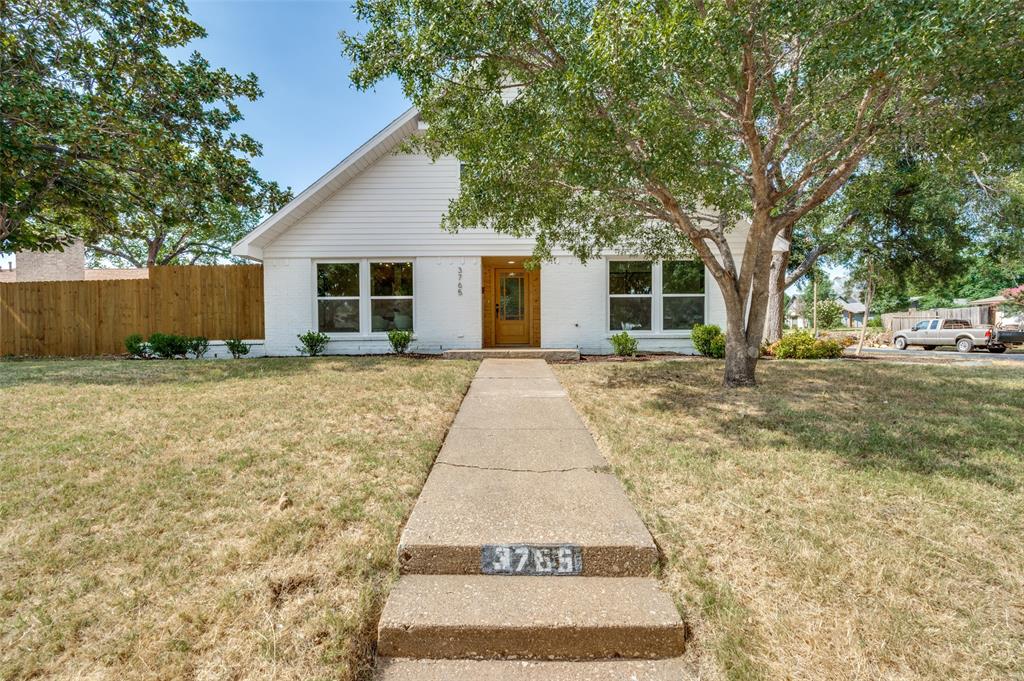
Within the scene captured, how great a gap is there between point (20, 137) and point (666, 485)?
38.6 ft

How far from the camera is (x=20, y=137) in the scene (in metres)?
7.85

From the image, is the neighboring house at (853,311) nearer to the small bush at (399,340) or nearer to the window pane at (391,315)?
the window pane at (391,315)

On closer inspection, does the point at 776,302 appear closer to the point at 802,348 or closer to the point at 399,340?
the point at 802,348

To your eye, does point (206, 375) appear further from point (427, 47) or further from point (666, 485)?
point (666, 485)

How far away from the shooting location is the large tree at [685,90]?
12.4 feet

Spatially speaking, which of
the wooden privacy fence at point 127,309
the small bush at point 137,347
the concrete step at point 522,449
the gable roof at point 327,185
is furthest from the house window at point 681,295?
the small bush at point 137,347

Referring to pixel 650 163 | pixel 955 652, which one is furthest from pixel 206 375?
pixel 955 652

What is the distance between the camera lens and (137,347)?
10.2 metres

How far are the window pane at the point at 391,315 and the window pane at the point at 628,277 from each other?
4990mm

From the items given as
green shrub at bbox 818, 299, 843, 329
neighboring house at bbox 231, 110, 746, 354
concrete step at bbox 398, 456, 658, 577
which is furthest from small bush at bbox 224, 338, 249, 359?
green shrub at bbox 818, 299, 843, 329

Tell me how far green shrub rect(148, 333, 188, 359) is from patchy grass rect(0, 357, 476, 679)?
529 cm

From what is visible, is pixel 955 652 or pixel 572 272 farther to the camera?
pixel 572 272

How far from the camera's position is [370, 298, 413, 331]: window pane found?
1097 centimetres

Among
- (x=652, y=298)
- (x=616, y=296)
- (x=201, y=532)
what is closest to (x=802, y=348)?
(x=652, y=298)
